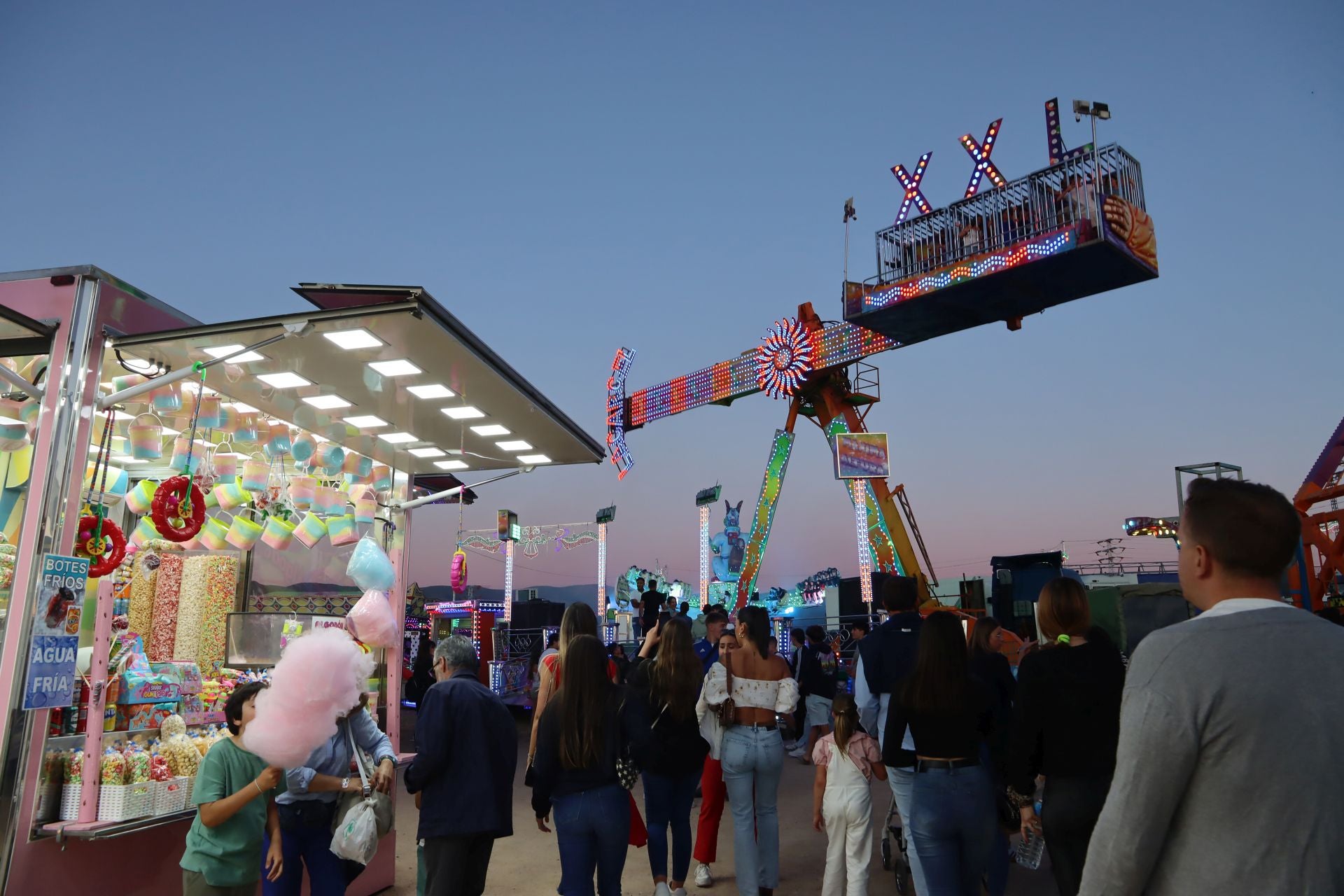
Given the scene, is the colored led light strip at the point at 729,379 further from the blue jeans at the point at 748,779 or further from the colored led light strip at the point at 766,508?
the blue jeans at the point at 748,779

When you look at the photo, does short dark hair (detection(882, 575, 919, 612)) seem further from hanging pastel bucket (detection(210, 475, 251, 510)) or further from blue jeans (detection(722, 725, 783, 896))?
hanging pastel bucket (detection(210, 475, 251, 510))

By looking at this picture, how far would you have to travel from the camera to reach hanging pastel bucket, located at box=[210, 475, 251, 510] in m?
6.19

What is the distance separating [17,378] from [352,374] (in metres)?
1.78

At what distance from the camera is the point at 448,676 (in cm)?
411

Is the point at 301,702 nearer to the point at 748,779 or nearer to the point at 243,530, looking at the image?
the point at 748,779

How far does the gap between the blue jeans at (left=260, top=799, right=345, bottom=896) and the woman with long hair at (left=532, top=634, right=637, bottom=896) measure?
3.12 feet

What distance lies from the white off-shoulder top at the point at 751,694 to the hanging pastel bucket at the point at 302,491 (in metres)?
3.36

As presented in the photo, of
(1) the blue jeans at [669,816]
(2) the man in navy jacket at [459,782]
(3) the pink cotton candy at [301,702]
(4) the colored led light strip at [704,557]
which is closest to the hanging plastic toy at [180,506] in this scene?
(3) the pink cotton candy at [301,702]

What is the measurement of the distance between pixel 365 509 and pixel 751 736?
3596mm

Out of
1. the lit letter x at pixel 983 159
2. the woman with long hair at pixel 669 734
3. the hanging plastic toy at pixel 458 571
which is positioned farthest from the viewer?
the hanging plastic toy at pixel 458 571

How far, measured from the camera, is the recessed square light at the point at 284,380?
5516 mm

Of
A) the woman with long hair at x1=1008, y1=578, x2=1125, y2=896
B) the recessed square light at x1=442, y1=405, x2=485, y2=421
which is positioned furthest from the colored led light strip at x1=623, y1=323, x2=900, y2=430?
the woman with long hair at x1=1008, y1=578, x2=1125, y2=896

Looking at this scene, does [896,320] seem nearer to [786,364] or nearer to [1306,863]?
[786,364]

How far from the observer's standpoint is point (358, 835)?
3.74m
